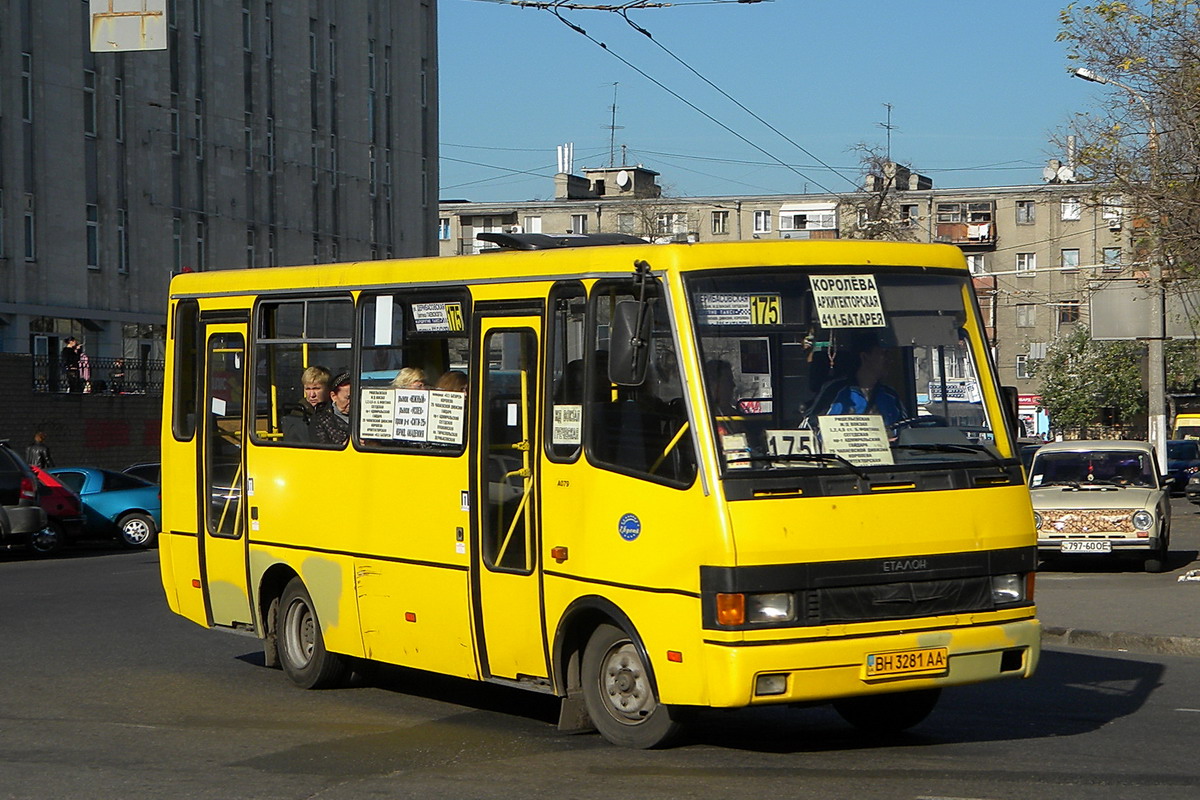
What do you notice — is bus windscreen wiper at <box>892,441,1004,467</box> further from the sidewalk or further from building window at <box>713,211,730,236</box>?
building window at <box>713,211,730,236</box>

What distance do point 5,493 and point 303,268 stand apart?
13741mm

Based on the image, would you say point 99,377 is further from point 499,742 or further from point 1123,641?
point 499,742

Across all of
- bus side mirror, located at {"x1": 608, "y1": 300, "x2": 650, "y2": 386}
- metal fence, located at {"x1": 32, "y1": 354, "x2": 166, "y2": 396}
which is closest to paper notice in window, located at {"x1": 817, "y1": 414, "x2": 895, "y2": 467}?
bus side mirror, located at {"x1": 608, "y1": 300, "x2": 650, "y2": 386}

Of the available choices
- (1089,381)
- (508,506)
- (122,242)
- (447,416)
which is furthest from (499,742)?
(1089,381)

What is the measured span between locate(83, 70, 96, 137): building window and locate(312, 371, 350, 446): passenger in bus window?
38214mm

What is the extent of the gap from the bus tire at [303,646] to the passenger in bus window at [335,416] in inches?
41.0

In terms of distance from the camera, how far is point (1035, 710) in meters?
10.5

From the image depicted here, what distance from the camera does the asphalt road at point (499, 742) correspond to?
26.8 ft

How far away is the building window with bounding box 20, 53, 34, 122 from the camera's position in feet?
147

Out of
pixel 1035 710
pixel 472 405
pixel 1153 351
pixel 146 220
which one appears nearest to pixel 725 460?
pixel 472 405

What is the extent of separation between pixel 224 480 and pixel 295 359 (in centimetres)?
120

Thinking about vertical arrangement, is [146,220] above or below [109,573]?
above

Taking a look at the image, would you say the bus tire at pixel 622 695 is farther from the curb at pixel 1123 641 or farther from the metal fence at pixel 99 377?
the metal fence at pixel 99 377

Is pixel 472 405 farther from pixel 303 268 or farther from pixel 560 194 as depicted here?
pixel 560 194
